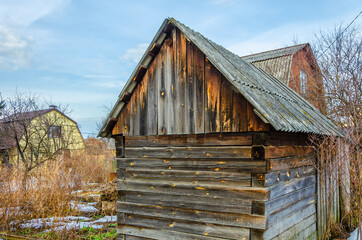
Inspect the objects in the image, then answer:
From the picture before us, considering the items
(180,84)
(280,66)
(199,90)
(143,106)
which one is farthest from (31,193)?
(280,66)

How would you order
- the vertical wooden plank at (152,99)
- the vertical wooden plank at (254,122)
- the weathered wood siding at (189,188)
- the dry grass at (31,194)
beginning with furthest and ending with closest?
the dry grass at (31,194), the vertical wooden plank at (152,99), the weathered wood siding at (189,188), the vertical wooden plank at (254,122)

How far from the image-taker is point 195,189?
18.6ft

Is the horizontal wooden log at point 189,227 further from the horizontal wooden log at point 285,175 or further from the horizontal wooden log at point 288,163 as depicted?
the horizontal wooden log at point 288,163

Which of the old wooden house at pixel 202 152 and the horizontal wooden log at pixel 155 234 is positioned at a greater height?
the old wooden house at pixel 202 152

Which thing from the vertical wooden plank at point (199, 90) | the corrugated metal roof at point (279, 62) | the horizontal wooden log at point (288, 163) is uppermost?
the corrugated metal roof at point (279, 62)

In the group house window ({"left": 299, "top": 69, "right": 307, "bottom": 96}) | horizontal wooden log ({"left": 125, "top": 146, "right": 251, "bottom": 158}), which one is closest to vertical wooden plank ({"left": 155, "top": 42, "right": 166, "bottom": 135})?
horizontal wooden log ({"left": 125, "top": 146, "right": 251, "bottom": 158})

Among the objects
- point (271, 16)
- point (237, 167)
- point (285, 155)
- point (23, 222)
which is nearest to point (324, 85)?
point (271, 16)

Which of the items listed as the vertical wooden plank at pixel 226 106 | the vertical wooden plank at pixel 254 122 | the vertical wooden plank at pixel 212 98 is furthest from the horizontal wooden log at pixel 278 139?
the vertical wooden plank at pixel 212 98

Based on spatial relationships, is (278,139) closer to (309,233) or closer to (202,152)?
(202,152)

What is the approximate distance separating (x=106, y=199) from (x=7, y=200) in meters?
3.48

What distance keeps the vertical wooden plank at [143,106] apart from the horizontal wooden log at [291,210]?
2983mm

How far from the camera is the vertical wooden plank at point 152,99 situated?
6277 millimetres

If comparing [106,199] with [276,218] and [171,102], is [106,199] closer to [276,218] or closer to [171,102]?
[171,102]

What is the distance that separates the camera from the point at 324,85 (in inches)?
665
